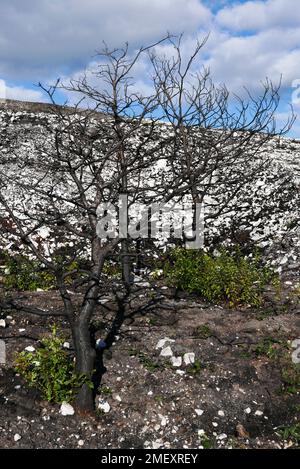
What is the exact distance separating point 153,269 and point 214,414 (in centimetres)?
448

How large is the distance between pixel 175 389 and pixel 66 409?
1376mm

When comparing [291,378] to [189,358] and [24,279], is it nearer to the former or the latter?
[189,358]

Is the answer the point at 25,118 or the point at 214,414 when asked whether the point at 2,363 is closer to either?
the point at 214,414

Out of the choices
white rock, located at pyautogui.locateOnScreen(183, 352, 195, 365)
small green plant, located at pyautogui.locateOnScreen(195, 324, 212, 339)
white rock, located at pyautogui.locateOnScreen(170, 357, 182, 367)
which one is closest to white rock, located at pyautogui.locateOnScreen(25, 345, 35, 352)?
white rock, located at pyautogui.locateOnScreen(170, 357, 182, 367)

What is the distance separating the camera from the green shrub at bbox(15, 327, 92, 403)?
17.6 ft

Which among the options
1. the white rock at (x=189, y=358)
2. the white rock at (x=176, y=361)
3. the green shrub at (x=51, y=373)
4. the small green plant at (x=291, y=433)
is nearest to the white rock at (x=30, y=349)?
the green shrub at (x=51, y=373)

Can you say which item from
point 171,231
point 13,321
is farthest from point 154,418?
point 171,231

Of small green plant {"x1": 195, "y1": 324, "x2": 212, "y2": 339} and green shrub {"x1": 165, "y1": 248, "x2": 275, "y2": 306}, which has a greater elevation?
green shrub {"x1": 165, "y1": 248, "x2": 275, "y2": 306}

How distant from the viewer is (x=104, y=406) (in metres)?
5.39

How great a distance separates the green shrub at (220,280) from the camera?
7.90 metres

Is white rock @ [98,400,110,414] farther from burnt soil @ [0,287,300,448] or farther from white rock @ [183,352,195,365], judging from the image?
white rock @ [183,352,195,365]

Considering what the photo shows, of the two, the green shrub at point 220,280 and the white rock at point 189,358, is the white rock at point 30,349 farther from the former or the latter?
the green shrub at point 220,280

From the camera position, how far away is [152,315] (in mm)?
7402

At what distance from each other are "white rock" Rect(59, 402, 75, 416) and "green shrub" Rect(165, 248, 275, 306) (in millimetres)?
3472
